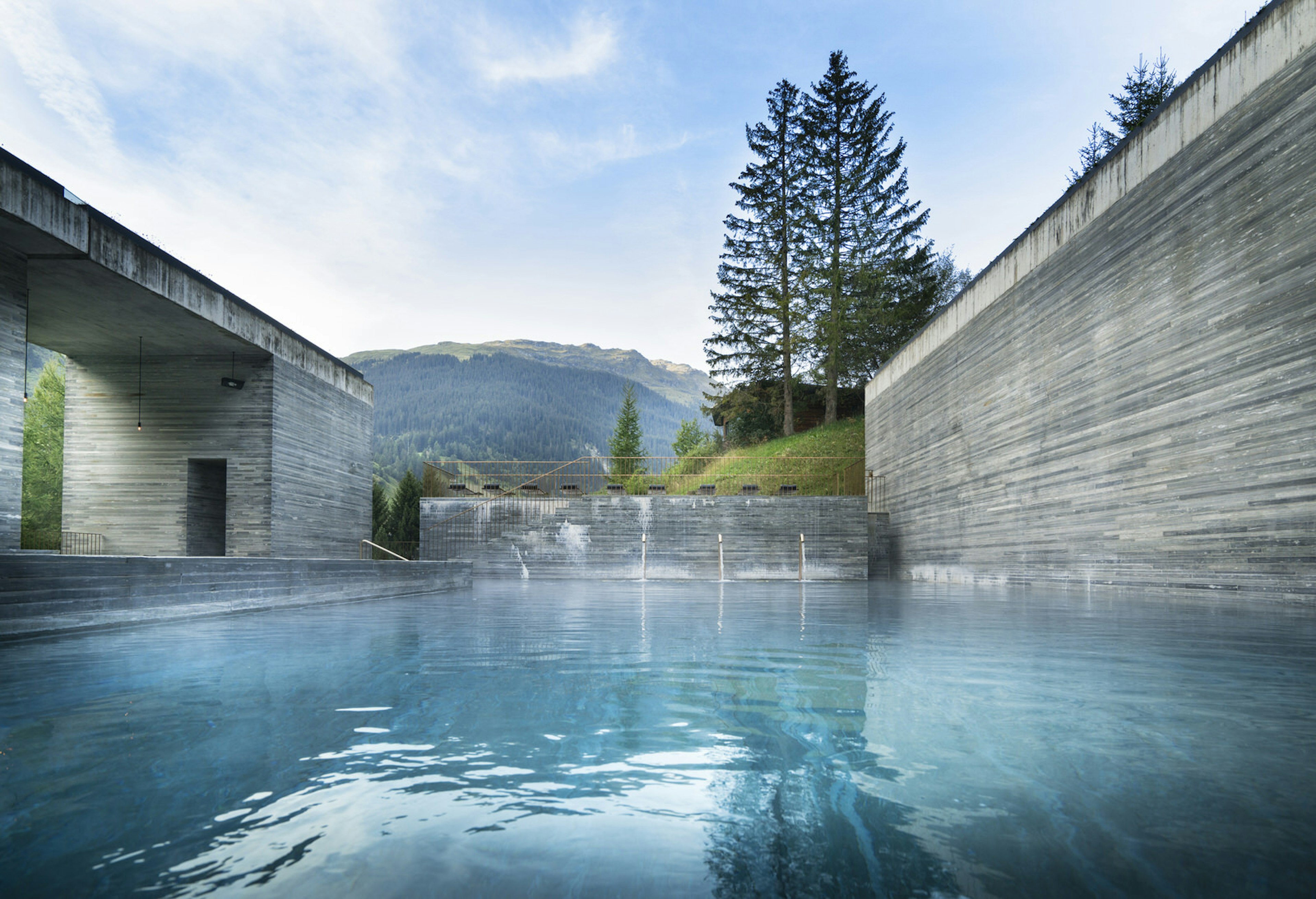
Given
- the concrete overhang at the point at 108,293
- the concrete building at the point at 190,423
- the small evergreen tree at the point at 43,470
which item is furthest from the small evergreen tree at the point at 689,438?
the concrete overhang at the point at 108,293

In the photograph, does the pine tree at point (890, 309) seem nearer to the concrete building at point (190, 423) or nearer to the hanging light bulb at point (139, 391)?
the concrete building at point (190, 423)

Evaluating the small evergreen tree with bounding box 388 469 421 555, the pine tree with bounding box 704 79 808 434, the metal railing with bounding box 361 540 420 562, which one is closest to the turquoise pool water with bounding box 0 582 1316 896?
the metal railing with bounding box 361 540 420 562

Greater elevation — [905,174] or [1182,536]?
[905,174]

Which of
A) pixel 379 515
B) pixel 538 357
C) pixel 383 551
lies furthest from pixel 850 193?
pixel 538 357

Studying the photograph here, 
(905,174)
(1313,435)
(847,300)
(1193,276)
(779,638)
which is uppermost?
(905,174)

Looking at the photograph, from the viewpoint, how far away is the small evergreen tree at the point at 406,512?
3688cm

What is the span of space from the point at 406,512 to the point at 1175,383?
34.3 m

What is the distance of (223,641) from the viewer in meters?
5.59

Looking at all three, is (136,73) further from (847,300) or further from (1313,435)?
(1313,435)

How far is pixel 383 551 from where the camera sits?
893 inches

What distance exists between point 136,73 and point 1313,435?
6518 centimetres

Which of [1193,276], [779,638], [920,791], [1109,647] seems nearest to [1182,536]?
[1193,276]

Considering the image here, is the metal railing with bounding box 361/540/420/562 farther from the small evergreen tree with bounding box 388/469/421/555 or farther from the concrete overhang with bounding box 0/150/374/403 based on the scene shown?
the concrete overhang with bounding box 0/150/374/403

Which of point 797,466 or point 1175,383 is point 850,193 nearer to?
point 797,466
